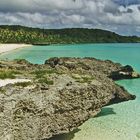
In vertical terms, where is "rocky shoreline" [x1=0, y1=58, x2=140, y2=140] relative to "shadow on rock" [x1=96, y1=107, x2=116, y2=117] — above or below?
above

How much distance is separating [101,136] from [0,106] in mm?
7438

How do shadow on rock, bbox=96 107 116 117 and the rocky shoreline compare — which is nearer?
the rocky shoreline

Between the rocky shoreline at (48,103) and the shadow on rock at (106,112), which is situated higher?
the rocky shoreline at (48,103)

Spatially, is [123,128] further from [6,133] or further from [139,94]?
[139,94]

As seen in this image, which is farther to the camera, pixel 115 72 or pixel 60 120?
pixel 115 72

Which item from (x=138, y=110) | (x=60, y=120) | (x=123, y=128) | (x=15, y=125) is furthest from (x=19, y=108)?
(x=138, y=110)

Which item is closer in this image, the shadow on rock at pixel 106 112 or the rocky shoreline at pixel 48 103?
the rocky shoreline at pixel 48 103

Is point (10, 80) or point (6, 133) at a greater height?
point (10, 80)

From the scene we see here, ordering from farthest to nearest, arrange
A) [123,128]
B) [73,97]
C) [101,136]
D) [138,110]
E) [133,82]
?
[133,82], [138,110], [123,128], [101,136], [73,97]

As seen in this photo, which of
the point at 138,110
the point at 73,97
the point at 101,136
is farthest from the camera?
the point at 138,110

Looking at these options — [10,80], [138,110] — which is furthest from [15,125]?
[138,110]

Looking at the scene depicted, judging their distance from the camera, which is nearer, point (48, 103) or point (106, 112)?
point (48, 103)

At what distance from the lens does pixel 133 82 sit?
4791 centimetres

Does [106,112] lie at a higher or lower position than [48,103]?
lower
